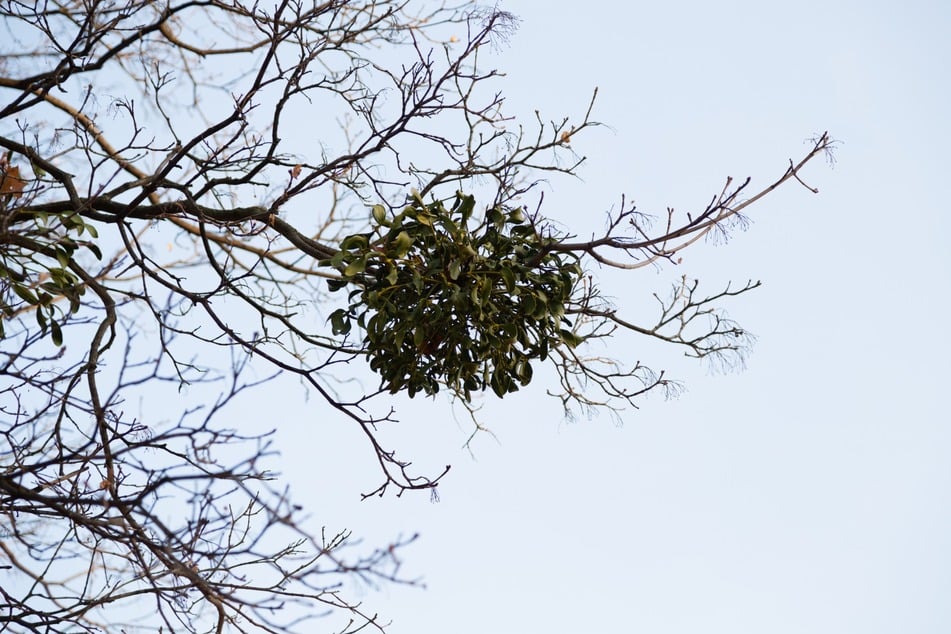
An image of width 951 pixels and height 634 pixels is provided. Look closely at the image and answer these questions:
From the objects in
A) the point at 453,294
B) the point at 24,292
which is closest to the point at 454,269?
the point at 453,294

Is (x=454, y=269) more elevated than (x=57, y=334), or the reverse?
(x=57, y=334)

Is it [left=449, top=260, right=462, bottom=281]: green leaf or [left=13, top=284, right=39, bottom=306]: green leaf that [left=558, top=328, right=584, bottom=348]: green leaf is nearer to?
[left=449, top=260, right=462, bottom=281]: green leaf

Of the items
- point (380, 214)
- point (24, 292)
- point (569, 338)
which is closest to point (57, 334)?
point (24, 292)

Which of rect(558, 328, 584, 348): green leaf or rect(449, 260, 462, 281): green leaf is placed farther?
Answer: rect(558, 328, 584, 348): green leaf

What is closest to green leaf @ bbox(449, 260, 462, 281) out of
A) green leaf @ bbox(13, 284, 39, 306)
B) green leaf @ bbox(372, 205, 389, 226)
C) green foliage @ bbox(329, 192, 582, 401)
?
green foliage @ bbox(329, 192, 582, 401)

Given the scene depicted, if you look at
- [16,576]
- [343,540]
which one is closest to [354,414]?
[343,540]

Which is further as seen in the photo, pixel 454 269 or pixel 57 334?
pixel 57 334

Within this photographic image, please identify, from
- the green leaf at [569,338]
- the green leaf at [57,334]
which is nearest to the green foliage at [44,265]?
the green leaf at [57,334]

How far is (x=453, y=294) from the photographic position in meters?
1.79

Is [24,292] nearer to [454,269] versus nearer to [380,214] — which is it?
[380,214]

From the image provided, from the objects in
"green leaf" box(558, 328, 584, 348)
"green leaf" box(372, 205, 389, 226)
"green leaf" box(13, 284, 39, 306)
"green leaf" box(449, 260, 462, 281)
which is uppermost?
"green leaf" box(13, 284, 39, 306)

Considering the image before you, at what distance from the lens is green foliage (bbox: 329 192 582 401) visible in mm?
1816

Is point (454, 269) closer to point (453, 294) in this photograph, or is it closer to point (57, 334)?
point (453, 294)

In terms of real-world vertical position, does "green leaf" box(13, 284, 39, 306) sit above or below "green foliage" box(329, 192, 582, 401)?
above
